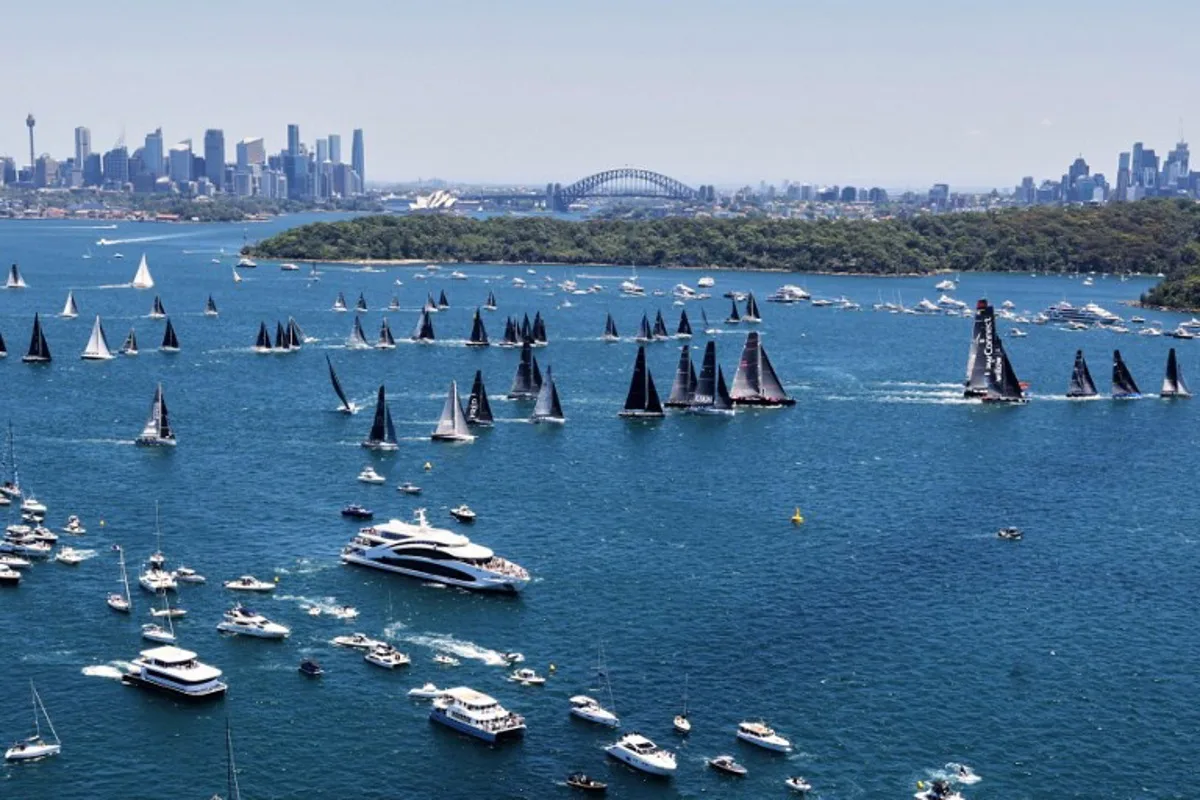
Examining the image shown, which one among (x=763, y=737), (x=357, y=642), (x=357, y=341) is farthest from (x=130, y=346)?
(x=763, y=737)

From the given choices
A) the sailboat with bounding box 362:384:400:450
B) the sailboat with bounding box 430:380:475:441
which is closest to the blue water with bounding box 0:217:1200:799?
the sailboat with bounding box 430:380:475:441

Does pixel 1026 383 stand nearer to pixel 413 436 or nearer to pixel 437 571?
pixel 413 436

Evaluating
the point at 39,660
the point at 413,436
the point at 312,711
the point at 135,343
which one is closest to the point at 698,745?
the point at 312,711

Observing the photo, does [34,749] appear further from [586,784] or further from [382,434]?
[382,434]

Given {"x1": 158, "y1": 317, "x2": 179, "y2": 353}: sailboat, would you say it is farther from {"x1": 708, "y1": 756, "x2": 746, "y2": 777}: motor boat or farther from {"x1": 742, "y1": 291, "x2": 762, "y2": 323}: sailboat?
{"x1": 708, "y1": 756, "x2": 746, "y2": 777}: motor boat

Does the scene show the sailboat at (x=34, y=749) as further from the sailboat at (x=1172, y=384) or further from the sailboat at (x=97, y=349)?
the sailboat at (x=1172, y=384)

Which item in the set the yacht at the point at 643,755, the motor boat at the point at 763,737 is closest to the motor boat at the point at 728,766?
the yacht at the point at 643,755

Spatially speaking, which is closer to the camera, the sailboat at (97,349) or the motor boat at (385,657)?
the motor boat at (385,657)
